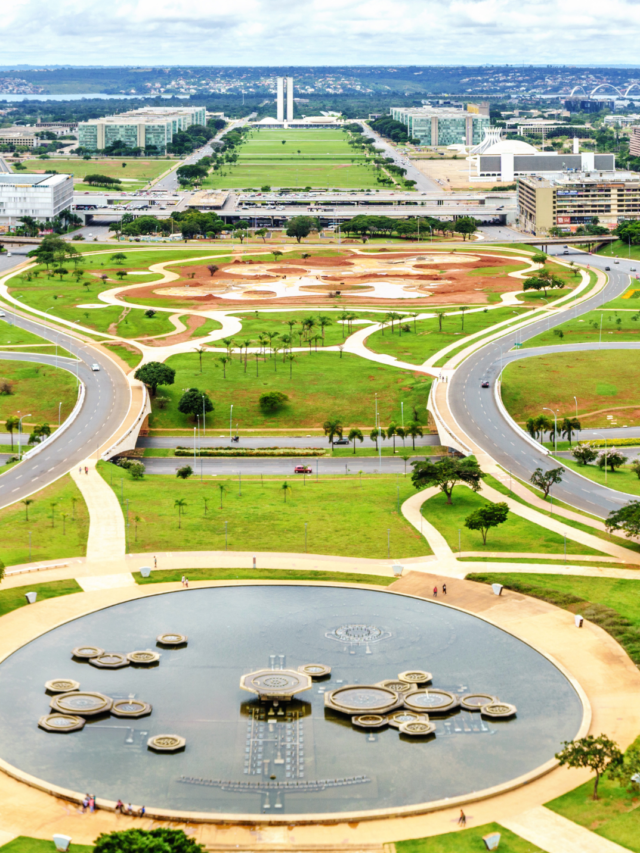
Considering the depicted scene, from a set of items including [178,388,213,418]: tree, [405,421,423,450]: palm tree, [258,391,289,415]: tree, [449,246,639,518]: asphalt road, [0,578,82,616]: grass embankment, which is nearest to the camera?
[0,578,82,616]: grass embankment

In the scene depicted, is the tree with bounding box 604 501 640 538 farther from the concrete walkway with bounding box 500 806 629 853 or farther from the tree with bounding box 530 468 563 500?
the concrete walkway with bounding box 500 806 629 853

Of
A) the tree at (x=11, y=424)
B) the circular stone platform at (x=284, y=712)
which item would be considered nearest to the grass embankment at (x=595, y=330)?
the tree at (x=11, y=424)

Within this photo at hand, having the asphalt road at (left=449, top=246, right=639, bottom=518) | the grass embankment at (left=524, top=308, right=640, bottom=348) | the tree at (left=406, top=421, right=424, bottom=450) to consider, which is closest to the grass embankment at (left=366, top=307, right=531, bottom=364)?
the asphalt road at (left=449, top=246, right=639, bottom=518)

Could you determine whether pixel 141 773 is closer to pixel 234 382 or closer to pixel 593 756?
pixel 593 756

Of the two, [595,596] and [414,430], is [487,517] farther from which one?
[414,430]

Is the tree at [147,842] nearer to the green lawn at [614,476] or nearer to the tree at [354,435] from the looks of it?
the green lawn at [614,476]

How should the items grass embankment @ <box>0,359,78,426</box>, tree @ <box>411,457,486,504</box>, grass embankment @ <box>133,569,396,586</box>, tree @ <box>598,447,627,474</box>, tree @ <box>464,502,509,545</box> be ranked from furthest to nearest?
grass embankment @ <box>0,359,78,426</box>, tree @ <box>598,447,627,474</box>, tree @ <box>411,457,486,504</box>, tree @ <box>464,502,509,545</box>, grass embankment @ <box>133,569,396,586</box>
